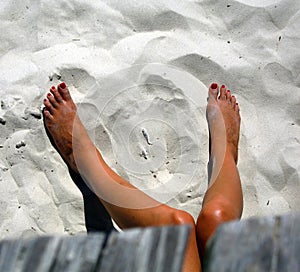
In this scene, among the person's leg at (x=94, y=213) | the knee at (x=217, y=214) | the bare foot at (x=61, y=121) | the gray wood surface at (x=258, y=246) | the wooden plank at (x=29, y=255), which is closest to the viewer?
the gray wood surface at (x=258, y=246)

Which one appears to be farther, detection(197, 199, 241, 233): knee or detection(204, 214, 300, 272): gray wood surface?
detection(197, 199, 241, 233): knee

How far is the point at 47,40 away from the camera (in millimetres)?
2891

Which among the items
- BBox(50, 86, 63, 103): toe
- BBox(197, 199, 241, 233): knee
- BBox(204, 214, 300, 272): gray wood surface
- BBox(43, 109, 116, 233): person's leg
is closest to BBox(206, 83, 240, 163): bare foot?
BBox(197, 199, 241, 233): knee

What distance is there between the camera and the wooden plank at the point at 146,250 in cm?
137

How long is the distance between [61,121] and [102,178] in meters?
0.36

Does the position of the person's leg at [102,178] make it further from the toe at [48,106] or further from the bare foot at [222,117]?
the bare foot at [222,117]

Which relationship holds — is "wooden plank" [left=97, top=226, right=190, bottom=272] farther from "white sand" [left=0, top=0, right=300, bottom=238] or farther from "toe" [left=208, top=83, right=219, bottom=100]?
"toe" [left=208, top=83, right=219, bottom=100]

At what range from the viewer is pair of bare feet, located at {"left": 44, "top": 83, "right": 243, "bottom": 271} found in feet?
8.01

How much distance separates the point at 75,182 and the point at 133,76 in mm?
539

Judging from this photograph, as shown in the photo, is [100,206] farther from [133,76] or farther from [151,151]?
[133,76]

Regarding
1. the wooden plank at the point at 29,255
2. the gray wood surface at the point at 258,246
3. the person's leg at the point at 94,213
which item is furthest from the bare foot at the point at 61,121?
the gray wood surface at the point at 258,246

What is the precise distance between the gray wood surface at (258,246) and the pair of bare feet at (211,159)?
964mm

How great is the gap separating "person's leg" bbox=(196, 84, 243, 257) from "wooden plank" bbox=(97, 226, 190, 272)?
0.99 m

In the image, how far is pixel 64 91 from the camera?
9.29 ft
